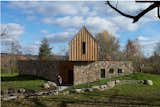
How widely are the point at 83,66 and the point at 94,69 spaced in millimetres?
1239

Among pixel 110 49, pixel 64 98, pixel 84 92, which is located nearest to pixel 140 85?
pixel 84 92

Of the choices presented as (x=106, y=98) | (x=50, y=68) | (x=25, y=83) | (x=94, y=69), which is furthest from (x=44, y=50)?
(x=106, y=98)

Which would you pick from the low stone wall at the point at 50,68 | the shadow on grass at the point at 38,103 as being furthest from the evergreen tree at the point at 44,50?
the shadow on grass at the point at 38,103

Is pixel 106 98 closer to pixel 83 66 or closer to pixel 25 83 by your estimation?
pixel 25 83

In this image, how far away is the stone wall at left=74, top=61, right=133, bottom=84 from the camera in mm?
32750

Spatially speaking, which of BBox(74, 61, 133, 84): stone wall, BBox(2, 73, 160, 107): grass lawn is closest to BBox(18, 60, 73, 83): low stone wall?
BBox(74, 61, 133, 84): stone wall

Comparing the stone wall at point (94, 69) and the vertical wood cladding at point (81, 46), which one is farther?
the stone wall at point (94, 69)

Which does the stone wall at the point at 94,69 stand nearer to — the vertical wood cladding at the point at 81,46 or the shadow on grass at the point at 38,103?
the vertical wood cladding at the point at 81,46

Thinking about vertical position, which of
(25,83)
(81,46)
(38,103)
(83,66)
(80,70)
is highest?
(81,46)

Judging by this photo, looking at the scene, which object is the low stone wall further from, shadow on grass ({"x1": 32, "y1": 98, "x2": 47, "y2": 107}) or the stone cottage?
shadow on grass ({"x1": 32, "y1": 98, "x2": 47, "y2": 107})

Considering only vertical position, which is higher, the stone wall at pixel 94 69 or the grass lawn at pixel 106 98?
the stone wall at pixel 94 69

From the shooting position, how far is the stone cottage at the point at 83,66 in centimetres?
3269

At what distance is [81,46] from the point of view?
32906 mm

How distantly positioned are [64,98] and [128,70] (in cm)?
1569
